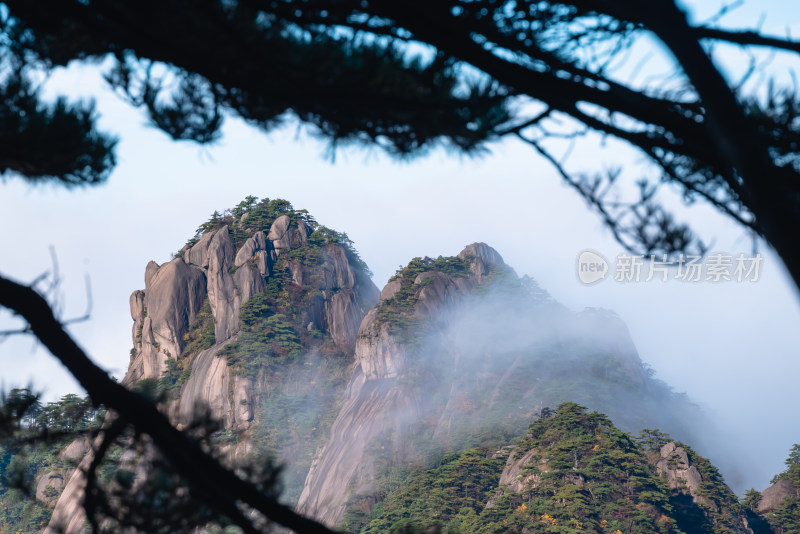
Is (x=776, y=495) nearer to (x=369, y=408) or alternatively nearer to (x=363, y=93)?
(x=369, y=408)

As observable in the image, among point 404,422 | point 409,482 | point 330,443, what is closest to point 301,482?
point 330,443

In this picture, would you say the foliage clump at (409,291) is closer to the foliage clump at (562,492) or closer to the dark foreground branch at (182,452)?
the foliage clump at (562,492)

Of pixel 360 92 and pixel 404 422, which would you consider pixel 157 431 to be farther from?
pixel 404 422

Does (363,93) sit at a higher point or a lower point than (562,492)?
higher

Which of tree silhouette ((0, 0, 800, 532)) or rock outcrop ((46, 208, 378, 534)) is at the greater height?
rock outcrop ((46, 208, 378, 534))

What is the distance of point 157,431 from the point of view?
Result: 315cm

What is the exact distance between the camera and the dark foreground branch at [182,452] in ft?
10.3

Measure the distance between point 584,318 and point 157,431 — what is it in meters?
38.4

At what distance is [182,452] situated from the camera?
3.14 m

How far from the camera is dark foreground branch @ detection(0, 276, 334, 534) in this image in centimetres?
314

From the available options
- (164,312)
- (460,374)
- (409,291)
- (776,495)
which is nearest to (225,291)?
(164,312)

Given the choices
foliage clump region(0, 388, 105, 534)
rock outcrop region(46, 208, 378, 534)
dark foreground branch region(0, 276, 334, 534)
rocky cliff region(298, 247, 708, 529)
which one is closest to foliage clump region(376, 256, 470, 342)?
rocky cliff region(298, 247, 708, 529)

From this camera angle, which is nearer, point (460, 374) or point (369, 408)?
point (369, 408)

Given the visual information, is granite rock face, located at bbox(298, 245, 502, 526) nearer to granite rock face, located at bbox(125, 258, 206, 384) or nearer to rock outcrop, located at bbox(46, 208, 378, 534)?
rock outcrop, located at bbox(46, 208, 378, 534)
